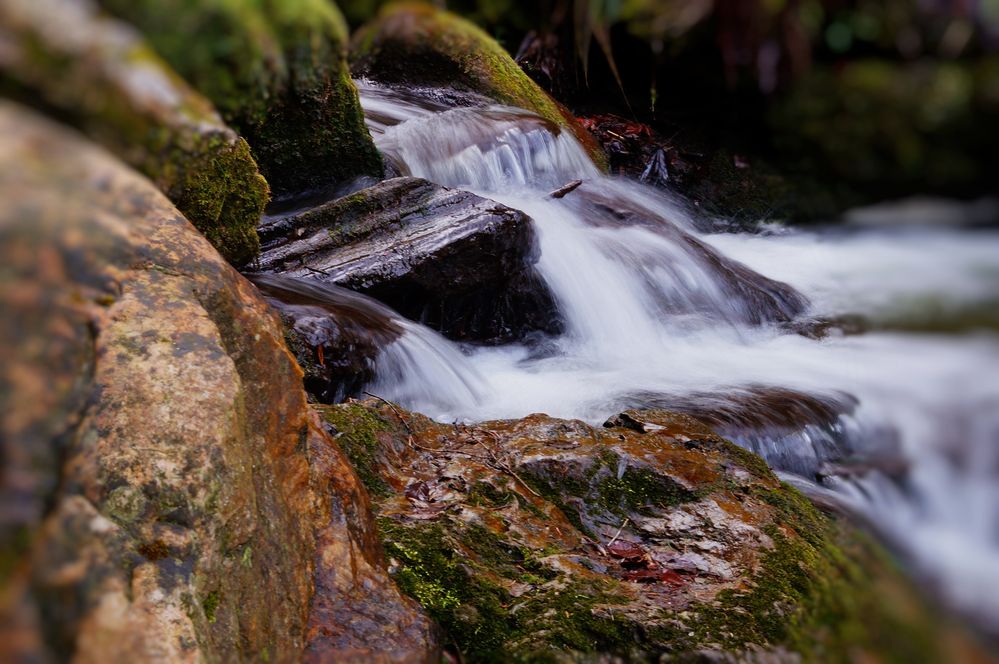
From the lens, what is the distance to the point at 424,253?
254 inches

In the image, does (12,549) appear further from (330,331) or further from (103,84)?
(330,331)

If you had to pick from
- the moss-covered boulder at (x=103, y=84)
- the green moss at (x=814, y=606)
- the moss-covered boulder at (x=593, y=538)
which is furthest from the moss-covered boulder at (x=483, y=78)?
the moss-covered boulder at (x=103, y=84)

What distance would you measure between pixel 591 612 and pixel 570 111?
336 inches

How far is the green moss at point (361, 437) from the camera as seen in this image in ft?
12.2

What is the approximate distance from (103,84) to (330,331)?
14.4 feet

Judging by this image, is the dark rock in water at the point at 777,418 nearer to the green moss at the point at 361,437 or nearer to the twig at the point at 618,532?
the twig at the point at 618,532

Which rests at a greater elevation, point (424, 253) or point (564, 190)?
point (564, 190)

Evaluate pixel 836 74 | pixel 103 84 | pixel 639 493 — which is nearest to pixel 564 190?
pixel 639 493

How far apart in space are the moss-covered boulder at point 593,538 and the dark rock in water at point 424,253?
2.11 metres

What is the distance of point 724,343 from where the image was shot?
7383 mm

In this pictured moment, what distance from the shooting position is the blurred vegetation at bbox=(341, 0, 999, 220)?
1.05 meters

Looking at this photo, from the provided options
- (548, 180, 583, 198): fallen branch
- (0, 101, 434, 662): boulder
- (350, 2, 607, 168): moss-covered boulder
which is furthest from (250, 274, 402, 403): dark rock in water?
(548, 180, 583, 198): fallen branch

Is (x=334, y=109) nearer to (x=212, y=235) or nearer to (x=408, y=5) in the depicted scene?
(x=212, y=235)

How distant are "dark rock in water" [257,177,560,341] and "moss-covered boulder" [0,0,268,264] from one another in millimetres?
5169
